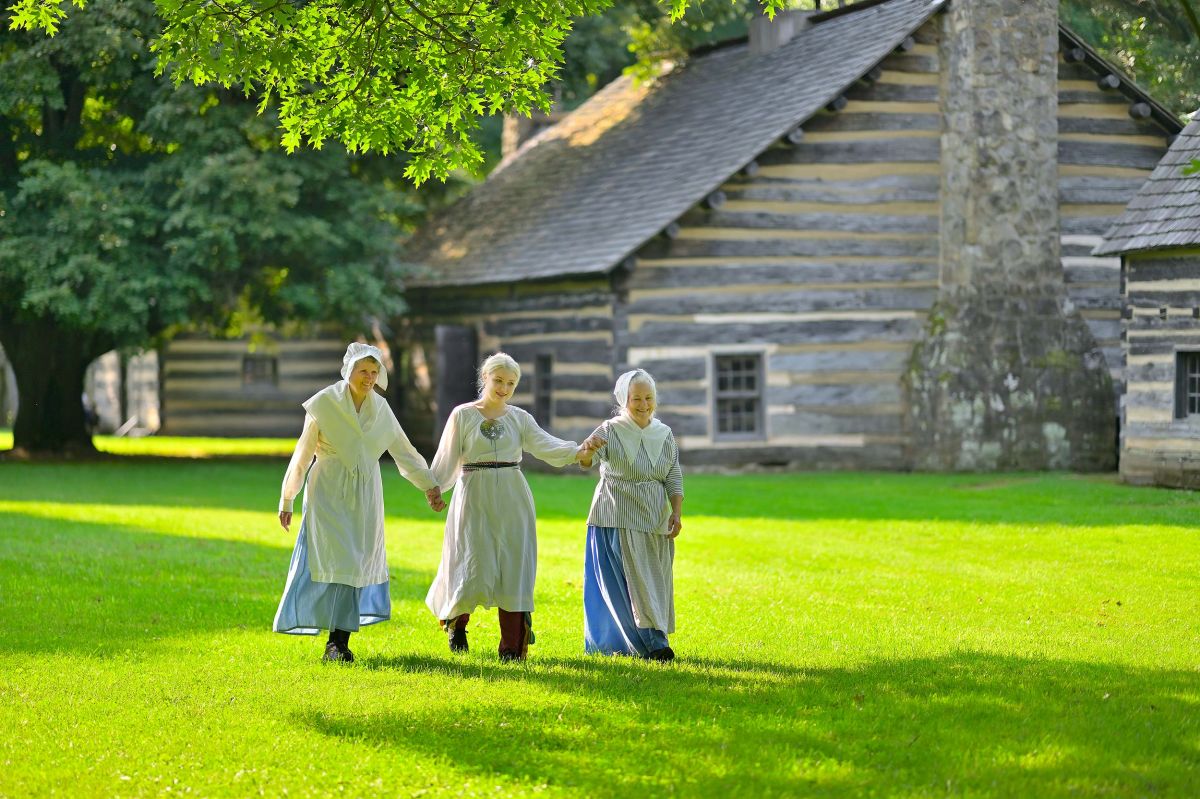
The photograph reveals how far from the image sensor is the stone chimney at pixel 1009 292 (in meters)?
25.1

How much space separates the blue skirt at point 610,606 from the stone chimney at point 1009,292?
634 inches

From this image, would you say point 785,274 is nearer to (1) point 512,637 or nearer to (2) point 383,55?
(2) point 383,55

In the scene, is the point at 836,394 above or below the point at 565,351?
below

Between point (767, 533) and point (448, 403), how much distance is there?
40.5 ft

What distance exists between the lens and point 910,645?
1055 cm

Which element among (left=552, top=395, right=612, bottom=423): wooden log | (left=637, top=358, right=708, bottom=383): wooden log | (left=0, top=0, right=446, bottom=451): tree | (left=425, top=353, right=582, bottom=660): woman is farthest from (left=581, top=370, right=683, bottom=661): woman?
(left=0, top=0, right=446, bottom=451): tree

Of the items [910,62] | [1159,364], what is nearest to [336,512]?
[1159,364]

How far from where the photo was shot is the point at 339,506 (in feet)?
32.3

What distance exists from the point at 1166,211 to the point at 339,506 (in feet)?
49.6

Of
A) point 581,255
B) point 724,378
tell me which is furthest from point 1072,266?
point 581,255

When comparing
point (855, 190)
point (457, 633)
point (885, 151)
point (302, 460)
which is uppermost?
point (885, 151)

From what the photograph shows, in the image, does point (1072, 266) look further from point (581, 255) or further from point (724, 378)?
point (581, 255)

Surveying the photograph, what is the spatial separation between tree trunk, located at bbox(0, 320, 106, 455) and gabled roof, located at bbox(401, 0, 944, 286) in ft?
21.1

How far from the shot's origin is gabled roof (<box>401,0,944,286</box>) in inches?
1019
